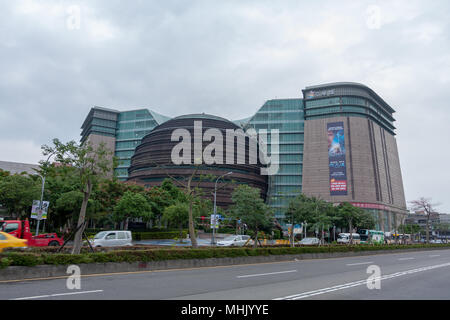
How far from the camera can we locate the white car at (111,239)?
86.3 feet

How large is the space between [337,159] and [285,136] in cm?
2145

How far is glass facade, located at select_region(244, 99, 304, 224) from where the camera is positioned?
11156 centimetres

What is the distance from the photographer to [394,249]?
40062mm

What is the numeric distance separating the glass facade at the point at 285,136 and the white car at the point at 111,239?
83.8 metres

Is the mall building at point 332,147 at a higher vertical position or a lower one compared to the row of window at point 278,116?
lower

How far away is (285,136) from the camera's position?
4560 inches

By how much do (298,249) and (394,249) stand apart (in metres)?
21.7

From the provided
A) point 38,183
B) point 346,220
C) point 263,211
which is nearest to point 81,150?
point 263,211

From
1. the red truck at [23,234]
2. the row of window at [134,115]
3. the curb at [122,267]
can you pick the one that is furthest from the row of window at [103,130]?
the curb at [122,267]

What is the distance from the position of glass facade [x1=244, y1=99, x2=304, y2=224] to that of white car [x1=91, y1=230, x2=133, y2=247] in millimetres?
83762

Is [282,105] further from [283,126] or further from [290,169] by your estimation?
[290,169]

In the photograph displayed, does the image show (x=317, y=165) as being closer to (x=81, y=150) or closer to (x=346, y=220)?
(x=346, y=220)

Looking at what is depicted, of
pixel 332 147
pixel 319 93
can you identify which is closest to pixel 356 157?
pixel 332 147

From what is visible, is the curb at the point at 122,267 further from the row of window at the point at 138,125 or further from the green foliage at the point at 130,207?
the row of window at the point at 138,125
